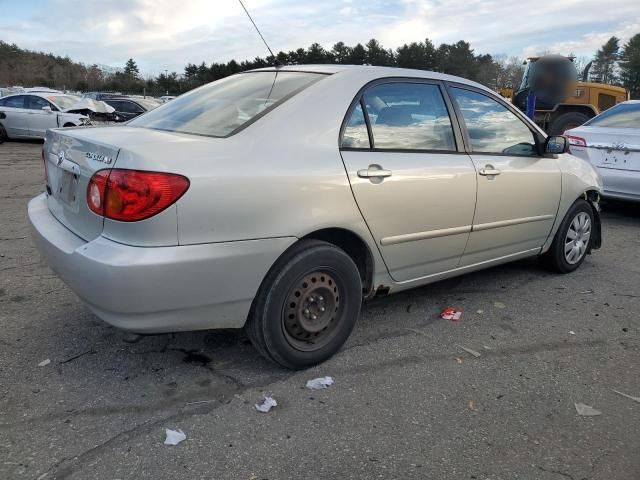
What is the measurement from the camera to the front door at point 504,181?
3883 mm

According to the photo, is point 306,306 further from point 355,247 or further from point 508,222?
point 508,222

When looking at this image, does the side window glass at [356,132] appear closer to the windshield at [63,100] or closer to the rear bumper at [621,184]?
the rear bumper at [621,184]

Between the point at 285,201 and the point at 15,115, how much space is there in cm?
1648

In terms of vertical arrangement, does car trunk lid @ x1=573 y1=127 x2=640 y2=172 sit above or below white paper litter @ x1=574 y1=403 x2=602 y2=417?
above

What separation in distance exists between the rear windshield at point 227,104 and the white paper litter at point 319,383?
138 cm

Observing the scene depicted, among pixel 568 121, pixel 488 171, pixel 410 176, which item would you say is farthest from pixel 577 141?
pixel 568 121

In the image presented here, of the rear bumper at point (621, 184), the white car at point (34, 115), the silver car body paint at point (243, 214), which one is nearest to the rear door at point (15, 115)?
the white car at point (34, 115)

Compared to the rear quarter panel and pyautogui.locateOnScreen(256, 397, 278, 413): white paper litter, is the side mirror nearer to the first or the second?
the rear quarter panel

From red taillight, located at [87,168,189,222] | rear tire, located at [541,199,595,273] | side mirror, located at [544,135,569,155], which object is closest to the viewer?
red taillight, located at [87,168,189,222]

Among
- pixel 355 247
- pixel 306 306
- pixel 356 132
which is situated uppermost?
pixel 356 132

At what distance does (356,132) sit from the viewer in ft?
10.5

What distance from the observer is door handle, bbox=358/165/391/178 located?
3113mm

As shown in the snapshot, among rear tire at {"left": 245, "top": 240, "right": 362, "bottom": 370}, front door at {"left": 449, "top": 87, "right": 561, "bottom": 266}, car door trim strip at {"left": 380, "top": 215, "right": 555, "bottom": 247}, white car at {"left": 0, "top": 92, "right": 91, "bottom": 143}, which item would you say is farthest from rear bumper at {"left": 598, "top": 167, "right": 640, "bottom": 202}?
white car at {"left": 0, "top": 92, "right": 91, "bottom": 143}

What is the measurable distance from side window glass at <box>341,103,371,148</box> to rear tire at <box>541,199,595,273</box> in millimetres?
2432
